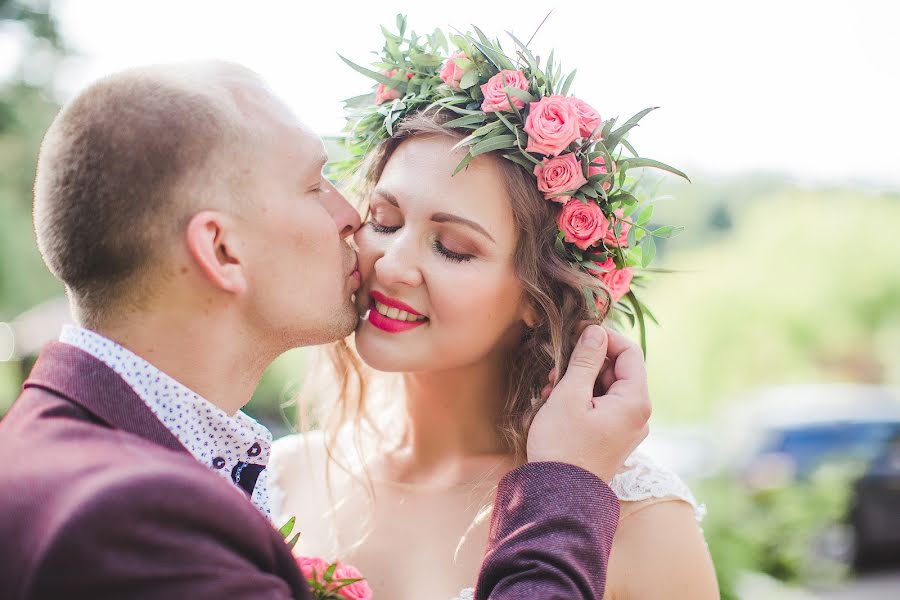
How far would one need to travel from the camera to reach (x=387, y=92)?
3020 mm

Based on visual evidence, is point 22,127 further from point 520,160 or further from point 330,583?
point 330,583

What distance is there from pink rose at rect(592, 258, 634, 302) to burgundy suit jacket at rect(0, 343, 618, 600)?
100 centimetres

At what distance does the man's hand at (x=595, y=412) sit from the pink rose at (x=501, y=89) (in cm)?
77

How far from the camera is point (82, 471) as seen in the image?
5.00ft

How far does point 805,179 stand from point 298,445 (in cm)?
3605

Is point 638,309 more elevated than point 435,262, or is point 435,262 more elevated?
point 435,262

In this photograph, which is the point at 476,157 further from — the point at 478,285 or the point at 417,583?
the point at 417,583

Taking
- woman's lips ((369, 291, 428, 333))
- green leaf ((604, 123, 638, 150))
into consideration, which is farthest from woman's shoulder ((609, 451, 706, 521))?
green leaf ((604, 123, 638, 150))

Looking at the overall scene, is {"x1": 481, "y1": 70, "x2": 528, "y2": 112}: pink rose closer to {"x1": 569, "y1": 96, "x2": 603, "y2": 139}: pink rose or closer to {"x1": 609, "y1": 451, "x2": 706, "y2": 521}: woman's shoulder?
{"x1": 569, "y1": 96, "x2": 603, "y2": 139}: pink rose

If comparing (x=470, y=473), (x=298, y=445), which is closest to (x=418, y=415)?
(x=470, y=473)

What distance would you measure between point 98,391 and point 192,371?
344 millimetres

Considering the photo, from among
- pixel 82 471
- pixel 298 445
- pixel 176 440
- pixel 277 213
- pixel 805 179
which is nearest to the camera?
pixel 82 471

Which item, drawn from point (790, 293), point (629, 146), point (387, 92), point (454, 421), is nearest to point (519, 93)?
point (629, 146)

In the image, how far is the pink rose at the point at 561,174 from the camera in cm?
269
